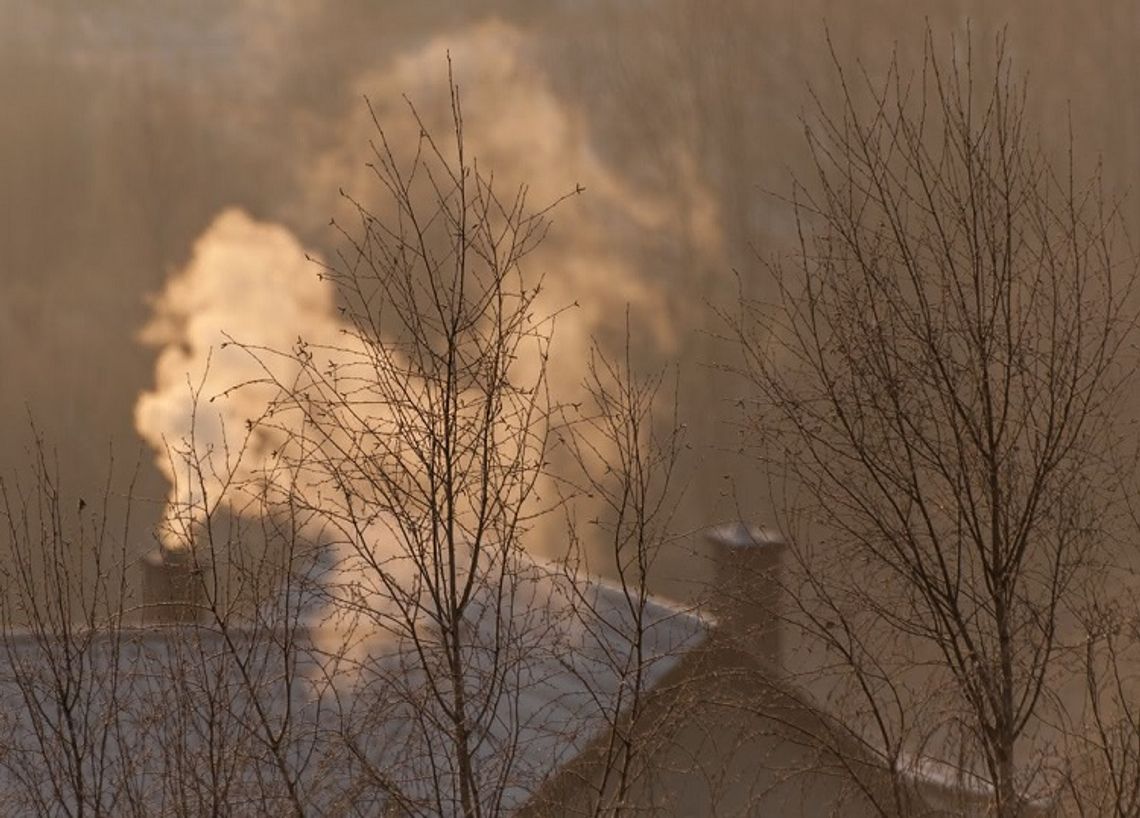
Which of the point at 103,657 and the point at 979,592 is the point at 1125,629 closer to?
the point at 979,592

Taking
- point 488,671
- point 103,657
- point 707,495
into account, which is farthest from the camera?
point 707,495

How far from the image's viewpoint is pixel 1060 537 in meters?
6.23

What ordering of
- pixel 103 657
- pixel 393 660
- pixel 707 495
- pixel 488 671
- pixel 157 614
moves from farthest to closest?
pixel 707 495
pixel 157 614
pixel 103 657
pixel 393 660
pixel 488 671

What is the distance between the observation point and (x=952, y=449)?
6.39m

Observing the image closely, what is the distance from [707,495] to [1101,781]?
25.6m

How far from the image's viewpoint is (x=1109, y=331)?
625 cm

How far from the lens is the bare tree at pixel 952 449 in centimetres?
616

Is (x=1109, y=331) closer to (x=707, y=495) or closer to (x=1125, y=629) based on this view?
(x=1125, y=629)

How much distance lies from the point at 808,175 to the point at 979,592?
27656 mm

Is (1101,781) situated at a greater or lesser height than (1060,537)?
lesser

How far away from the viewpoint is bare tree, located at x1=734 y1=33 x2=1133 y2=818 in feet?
20.2

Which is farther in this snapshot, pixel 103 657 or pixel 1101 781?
pixel 103 657

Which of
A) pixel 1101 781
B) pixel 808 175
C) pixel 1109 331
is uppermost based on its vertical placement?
pixel 808 175

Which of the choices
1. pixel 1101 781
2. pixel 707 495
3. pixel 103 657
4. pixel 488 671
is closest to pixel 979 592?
pixel 1101 781
